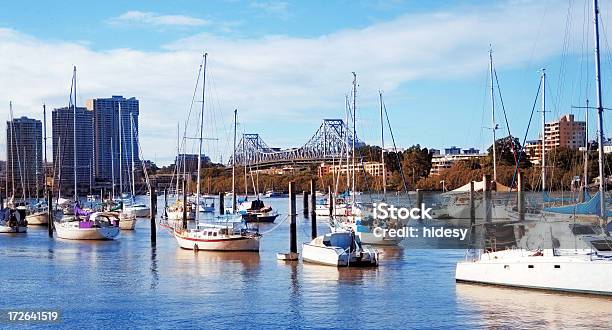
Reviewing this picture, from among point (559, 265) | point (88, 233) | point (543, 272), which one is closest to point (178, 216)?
point (88, 233)

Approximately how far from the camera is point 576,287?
32.9 m

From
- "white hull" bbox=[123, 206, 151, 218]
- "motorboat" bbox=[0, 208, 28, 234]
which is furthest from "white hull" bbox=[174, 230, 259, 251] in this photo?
"white hull" bbox=[123, 206, 151, 218]

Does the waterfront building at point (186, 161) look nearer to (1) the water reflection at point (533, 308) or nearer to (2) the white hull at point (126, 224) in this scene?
(2) the white hull at point (126, 224)

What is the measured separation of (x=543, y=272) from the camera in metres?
33.8

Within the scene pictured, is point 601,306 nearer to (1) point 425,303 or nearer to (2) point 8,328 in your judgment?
(1) point 425,303

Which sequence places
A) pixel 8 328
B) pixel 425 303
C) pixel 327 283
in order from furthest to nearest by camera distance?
pixel 327 283, pixel 425 303, pixel 8 328

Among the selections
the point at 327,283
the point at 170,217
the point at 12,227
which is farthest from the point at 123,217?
the point at 327,283

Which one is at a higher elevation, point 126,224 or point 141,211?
point 141,211

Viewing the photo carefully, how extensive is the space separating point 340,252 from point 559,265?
1277 centimetres

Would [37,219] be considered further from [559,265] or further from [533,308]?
[533,308]

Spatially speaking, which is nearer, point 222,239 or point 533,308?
point 533,308

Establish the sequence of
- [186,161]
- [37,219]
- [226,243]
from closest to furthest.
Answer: [226,243]
[37,219]
[186,161]

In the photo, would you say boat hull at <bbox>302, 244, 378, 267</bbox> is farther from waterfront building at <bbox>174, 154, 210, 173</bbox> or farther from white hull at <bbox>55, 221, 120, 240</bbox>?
waterfront building at <bbox>174, 154, 210, 173</bbox>

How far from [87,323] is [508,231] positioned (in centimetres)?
1963
